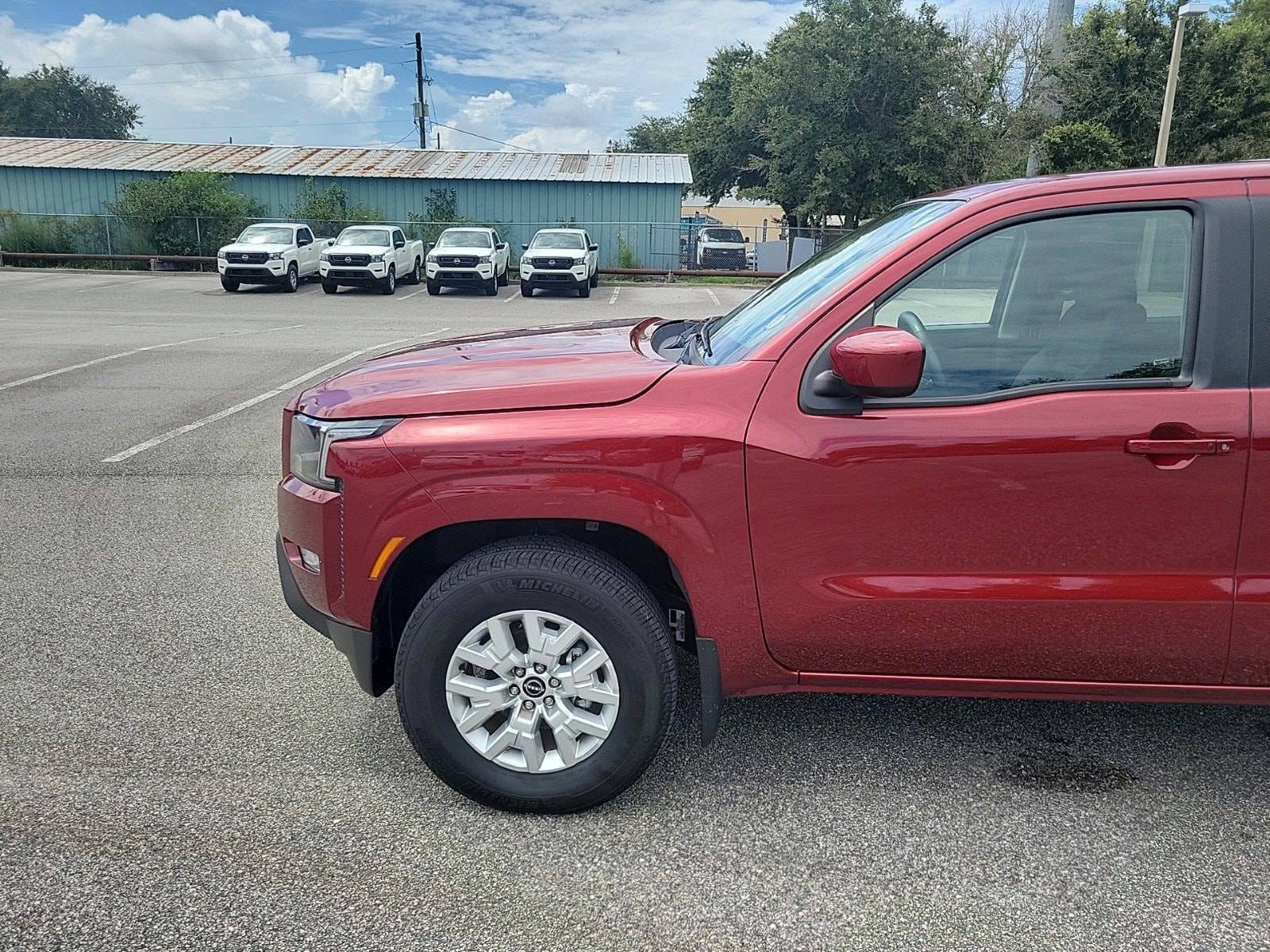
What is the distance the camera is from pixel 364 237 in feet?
83.8

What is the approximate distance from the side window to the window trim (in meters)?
0.01

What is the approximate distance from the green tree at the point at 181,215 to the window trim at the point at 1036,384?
3229cm

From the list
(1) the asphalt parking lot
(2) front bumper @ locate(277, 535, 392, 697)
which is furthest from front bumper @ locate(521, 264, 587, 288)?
(2) front bumper @ locate(277, 535, 392, 697)

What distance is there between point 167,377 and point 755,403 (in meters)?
9.49

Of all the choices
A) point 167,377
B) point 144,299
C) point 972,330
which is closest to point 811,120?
point 144,299

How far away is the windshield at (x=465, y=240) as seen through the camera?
25562 millimetres

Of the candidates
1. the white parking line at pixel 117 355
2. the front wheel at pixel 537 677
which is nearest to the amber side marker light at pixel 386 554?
the front wheel at pixel 537 677

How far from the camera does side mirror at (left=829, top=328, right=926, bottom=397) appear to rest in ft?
8.37

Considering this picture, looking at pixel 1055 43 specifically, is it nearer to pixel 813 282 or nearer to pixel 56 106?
pixel 813 282

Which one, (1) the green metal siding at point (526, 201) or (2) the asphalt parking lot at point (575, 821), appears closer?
(2) the asphalt parking lot at point (575, 821)

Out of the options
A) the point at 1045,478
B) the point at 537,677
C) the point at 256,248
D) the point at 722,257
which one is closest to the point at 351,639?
the point at 537,677

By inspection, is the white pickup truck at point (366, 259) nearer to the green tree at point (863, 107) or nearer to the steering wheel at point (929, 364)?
the green tree at point (863, 107)

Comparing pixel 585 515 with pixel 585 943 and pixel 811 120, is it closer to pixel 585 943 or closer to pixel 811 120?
pixel 585 943

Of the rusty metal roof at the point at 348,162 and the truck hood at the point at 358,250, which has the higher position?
the rusty metal roof at the point at 348,162
